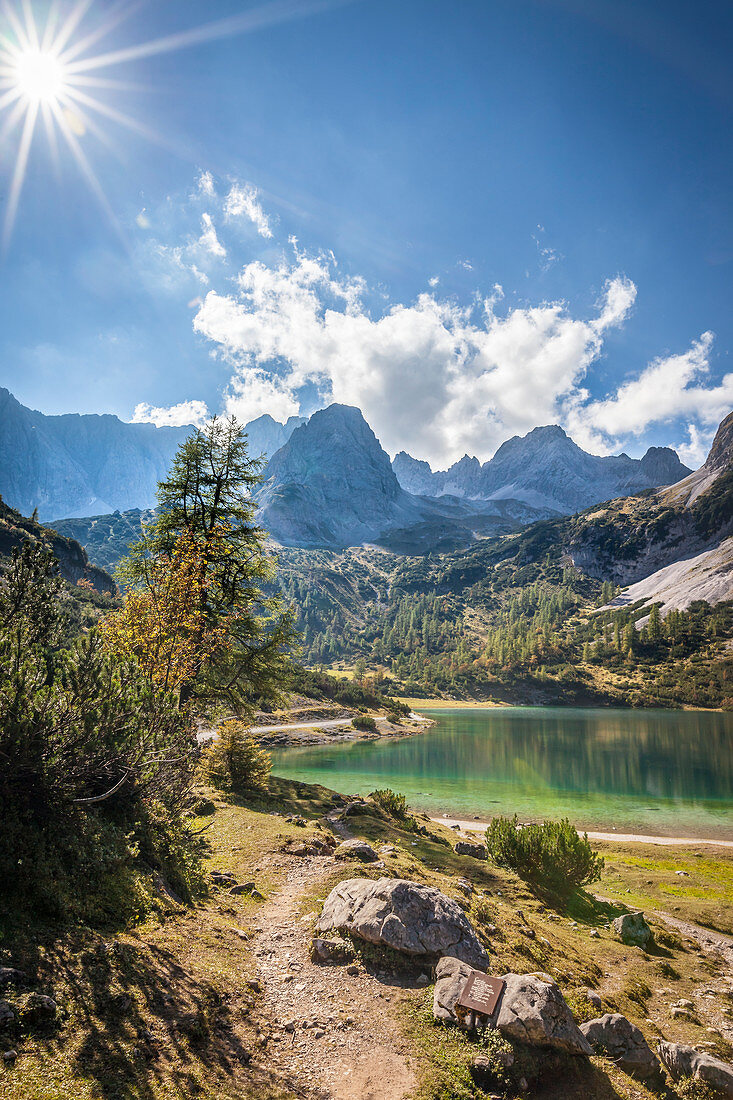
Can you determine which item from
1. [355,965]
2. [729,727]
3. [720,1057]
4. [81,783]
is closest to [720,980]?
[720,1057]

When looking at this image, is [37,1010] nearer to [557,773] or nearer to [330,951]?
[330,951]

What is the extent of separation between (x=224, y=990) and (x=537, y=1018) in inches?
192

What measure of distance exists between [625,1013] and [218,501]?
21.9 m

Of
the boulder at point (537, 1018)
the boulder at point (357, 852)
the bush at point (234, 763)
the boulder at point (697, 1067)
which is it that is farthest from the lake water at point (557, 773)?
the boulder at point (537, 1018)

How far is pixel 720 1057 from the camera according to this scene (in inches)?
346

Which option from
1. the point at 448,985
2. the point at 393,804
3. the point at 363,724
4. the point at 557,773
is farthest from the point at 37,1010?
the point at 363,724

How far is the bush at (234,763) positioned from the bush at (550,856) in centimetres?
1198

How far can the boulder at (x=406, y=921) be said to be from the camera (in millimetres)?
8867

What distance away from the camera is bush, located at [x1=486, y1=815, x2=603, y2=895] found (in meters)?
16.7

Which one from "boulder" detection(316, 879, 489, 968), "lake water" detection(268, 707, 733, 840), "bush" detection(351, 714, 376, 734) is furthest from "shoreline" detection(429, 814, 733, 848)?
"bush" detection(351, 714, 376, 734)

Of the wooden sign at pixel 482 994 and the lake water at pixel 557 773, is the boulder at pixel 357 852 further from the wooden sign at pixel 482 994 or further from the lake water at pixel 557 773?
the lake water at pixel 557 773

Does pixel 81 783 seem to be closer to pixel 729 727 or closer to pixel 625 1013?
pixel 625 1013

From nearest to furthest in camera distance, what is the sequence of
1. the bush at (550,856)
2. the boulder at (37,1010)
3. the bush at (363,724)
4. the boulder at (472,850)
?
the boulder at (37,1010) → the bush at (550,856) → the boulder at (472,850) → the bush at (363,724)

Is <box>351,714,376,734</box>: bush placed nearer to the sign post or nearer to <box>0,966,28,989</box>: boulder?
the sign post
